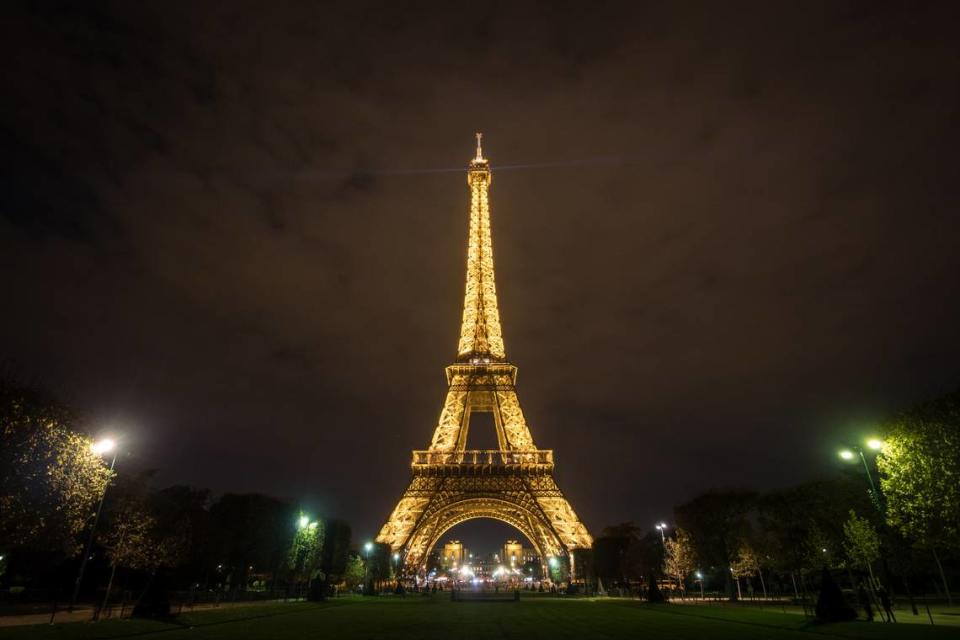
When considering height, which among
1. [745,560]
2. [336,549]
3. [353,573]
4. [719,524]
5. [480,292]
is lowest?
[353,573]

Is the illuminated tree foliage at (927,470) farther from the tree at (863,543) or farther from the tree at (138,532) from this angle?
the tree at (138,532)

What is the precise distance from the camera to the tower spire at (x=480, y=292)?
64.3 meters

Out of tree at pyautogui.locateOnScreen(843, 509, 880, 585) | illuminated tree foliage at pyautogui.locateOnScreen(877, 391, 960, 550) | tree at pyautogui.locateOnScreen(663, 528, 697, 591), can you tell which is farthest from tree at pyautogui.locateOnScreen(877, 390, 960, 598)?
tree at pyautogui.locateOnScreen(663, 528, 697, 591)

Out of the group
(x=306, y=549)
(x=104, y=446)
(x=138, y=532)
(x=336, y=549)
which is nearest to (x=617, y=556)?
(x=336, y=549)

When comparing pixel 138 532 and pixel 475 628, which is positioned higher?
pixel 138 532

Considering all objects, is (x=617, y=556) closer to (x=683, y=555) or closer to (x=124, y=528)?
(x=683, y=555)

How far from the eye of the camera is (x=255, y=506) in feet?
189

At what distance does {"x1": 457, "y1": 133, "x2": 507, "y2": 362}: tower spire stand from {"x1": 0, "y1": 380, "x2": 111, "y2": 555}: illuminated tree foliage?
42.6m

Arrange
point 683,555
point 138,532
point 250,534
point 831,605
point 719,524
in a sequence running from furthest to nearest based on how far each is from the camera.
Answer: point 250,534 → point 683,555 → point 719,524 → point 138,532 → point 831,605

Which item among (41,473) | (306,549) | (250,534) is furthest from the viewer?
(306,549)

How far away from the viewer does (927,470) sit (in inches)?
907

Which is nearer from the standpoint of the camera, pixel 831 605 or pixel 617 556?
pixel 831 605

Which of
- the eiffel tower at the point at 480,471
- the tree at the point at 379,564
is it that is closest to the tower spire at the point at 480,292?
the eiffel tower at the point at 480,471

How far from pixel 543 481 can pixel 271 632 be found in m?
38.6
